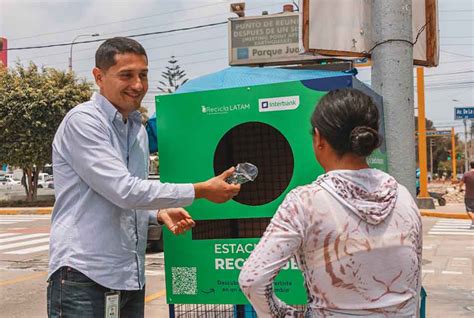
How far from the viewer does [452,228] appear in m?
14.0

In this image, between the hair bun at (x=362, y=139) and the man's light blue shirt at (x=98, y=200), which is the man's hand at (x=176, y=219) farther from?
the hair bun at (x=362, y=139)

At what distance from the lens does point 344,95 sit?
1.61 m

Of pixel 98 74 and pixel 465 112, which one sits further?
pixel 465 112

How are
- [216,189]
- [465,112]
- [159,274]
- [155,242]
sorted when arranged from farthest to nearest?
1. [465,112]
2. [155,242]
3. [159,274]
4. [216,189]

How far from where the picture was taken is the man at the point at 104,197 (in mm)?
1979

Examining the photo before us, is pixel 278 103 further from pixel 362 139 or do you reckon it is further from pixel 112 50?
pixel 362 139

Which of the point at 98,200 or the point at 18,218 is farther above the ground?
the point at 98,200

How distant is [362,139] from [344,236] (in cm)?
26

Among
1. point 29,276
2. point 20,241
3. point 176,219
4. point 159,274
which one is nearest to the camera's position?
point 176,219

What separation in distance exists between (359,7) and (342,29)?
14 centimetres

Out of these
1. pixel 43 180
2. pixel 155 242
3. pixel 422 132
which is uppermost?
pixel 422 132

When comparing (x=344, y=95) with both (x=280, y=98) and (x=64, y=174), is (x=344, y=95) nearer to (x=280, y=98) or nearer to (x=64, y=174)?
(x=280, y=98)

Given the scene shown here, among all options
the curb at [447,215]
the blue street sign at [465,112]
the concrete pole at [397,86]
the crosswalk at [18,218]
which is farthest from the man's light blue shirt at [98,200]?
the blue street sign at [465,112]

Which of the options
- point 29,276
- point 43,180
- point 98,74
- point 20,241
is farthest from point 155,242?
point 43,180
